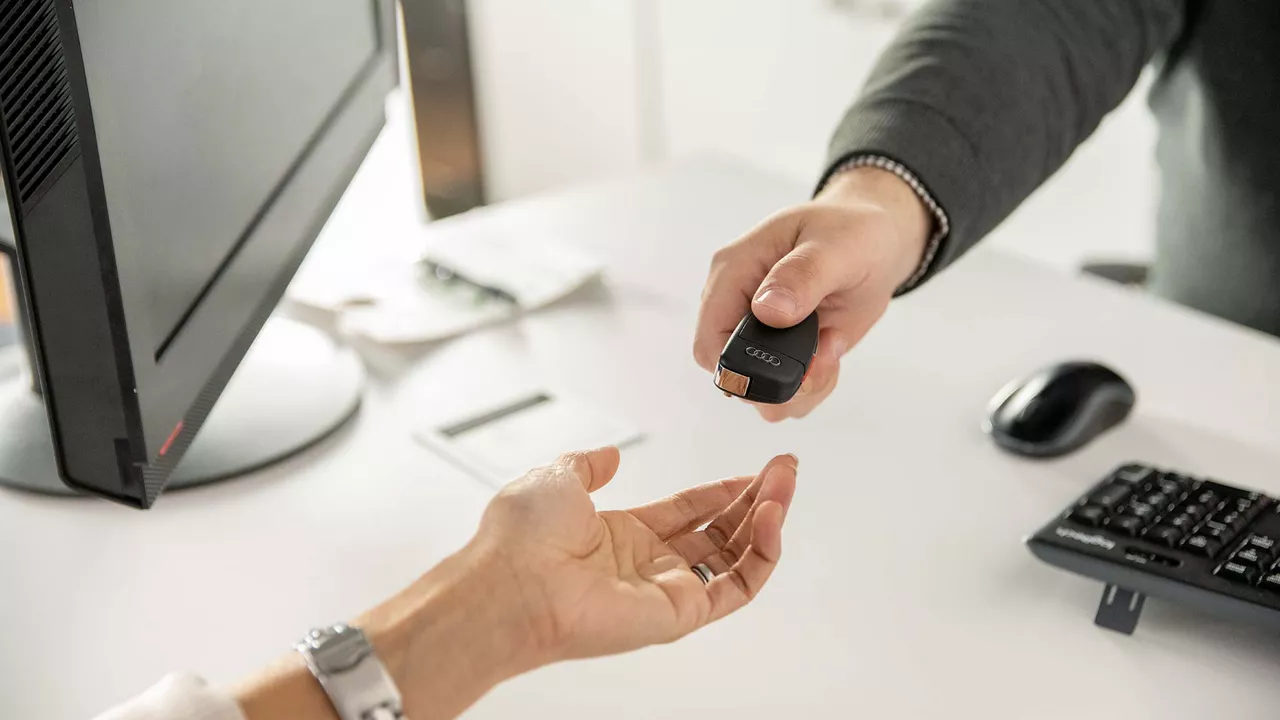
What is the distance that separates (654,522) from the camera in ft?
2.18

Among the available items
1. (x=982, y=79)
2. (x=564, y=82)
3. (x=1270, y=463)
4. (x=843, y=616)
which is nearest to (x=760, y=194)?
(x=982, y=79)

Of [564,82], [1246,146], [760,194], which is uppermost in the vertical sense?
[1246,146]

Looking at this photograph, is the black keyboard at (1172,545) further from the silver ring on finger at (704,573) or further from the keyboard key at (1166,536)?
the silver ring on finger at (704,573)

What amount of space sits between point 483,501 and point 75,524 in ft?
0.92

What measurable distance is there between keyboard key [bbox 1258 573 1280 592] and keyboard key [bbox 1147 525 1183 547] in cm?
5

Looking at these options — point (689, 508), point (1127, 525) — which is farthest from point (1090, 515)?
point (689, 508)

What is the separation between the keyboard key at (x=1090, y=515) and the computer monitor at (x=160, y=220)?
549 millimetres

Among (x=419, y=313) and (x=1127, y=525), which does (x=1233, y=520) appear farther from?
(x=419, y=313)

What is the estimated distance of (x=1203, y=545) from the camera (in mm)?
683

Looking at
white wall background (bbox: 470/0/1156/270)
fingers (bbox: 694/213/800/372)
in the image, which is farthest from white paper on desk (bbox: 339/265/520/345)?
white wall background (bbox: 470/0/1156/270)

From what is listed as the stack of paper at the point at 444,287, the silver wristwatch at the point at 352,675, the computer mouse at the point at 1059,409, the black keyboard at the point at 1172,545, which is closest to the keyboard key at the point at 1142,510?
the black keyboard at the point at 1172,545

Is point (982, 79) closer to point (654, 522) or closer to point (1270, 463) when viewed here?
point (1270, 463)

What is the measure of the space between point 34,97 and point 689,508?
40cm

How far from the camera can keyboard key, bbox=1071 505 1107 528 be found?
718 millimetres
